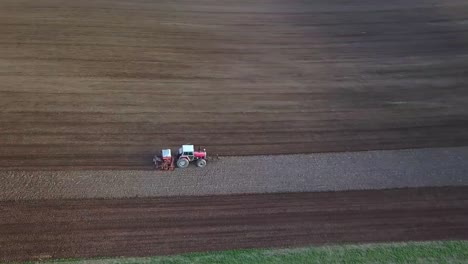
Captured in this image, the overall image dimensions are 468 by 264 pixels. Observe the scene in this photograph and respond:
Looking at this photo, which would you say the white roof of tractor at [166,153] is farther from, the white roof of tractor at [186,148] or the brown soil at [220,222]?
the brown soil at [220,222]

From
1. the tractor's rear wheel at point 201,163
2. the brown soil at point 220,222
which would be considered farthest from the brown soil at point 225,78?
the brown soil at point 220,222

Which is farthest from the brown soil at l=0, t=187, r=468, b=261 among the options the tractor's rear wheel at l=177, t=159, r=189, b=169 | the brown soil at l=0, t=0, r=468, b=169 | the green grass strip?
the brown soil at l=0, t=0, r=468, b=169

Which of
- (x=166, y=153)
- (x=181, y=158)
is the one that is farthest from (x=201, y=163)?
(x=166, y=153)

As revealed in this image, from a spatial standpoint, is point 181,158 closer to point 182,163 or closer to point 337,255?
point 182,163

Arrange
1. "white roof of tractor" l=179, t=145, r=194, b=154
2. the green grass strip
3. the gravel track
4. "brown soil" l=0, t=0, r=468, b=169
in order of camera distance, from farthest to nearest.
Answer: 1. "brown soil" l=0, t=0, r=468, b=169
2. "white roof of tractor" l=179, t=145, r=194, b=154
3. the gravel track
4. the green grass strip

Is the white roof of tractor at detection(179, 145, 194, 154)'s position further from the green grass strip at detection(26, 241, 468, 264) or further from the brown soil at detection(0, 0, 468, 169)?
the green grass strip at detection(26, 241, 468, 264)
